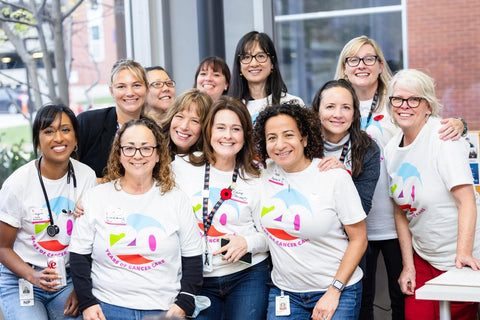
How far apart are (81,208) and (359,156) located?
1387 millimetres

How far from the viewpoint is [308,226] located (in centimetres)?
269

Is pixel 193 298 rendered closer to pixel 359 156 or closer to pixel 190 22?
pixel 359 156

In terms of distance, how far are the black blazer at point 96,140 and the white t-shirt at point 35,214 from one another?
1.31 feet

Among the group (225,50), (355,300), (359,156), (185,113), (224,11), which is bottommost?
(355,300)

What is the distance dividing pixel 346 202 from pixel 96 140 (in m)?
1.48

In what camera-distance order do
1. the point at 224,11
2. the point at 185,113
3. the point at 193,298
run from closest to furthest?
the point at 193,298, the point at 185,113, the point at 224,11

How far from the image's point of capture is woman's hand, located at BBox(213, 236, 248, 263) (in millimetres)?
2766

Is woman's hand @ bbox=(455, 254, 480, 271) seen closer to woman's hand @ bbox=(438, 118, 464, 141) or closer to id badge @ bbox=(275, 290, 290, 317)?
woman's hand @ bbox=(438, 118, 464, 141)

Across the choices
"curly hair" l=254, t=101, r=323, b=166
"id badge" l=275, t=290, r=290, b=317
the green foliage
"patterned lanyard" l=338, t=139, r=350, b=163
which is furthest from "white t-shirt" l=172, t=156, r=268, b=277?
the green foliage

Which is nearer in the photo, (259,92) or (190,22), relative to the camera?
(259,92)

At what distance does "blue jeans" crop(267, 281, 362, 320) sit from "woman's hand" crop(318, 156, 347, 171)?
0.57m

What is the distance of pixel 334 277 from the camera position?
274cm

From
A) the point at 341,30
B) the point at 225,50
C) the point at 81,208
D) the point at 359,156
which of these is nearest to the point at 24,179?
the point at 81,208

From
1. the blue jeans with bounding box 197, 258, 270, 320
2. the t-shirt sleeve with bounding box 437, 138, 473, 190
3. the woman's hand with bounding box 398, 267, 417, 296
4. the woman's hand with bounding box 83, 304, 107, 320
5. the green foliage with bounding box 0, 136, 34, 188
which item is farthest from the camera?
the green foliage with bounding box 0, 136, 34, 188
